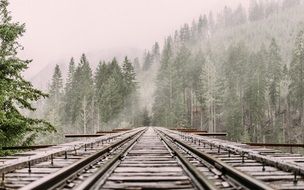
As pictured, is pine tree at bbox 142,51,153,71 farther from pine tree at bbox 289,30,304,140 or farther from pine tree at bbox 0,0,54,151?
pine tree at bbox 0,0,54,151

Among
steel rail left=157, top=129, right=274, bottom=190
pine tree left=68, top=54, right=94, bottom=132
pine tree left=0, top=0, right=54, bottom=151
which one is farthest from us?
pine tree left=68, top=54, right=94, bottom=132

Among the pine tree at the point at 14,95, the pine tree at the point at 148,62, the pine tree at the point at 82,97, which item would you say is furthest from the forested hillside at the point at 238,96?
the pine tree at the point at 148,62

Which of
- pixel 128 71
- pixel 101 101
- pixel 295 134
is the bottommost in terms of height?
pixel 295 134

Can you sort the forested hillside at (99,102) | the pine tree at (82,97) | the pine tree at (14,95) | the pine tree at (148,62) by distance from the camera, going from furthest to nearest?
1. the pine tree at (148,62)
2. the pine tree at (82,97)
3. the forested hillside at (99,102)
4. the pine tree at (14,95)

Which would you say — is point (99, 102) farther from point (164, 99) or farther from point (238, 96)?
point (238, 96)

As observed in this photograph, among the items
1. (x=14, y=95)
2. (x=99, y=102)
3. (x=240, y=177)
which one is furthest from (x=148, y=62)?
(x=240, y=177)

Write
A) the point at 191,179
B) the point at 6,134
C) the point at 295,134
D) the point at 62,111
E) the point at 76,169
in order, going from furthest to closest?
the point at 62,111 < the point at 295,134 < the point at 6,134 < the point at 76,169 < the point at 191,179

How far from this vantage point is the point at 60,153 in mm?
10156

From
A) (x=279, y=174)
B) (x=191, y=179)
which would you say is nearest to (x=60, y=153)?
(x=191, y=179)

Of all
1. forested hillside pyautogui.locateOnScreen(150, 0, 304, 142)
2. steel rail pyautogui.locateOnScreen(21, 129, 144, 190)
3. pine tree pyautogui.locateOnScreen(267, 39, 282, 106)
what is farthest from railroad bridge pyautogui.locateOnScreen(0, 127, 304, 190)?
pine tree pyautogui.locateOnScreen(267, 39, 282, 106)

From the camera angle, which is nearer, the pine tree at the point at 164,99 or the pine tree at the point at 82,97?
the pine tree at the point at 164,99

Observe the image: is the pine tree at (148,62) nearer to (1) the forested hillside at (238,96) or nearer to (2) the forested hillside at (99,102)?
(1) the forested hillside at (238,96)

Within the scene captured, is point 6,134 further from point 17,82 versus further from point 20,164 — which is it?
point 20,164

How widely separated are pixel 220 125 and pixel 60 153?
79446 millimetres
